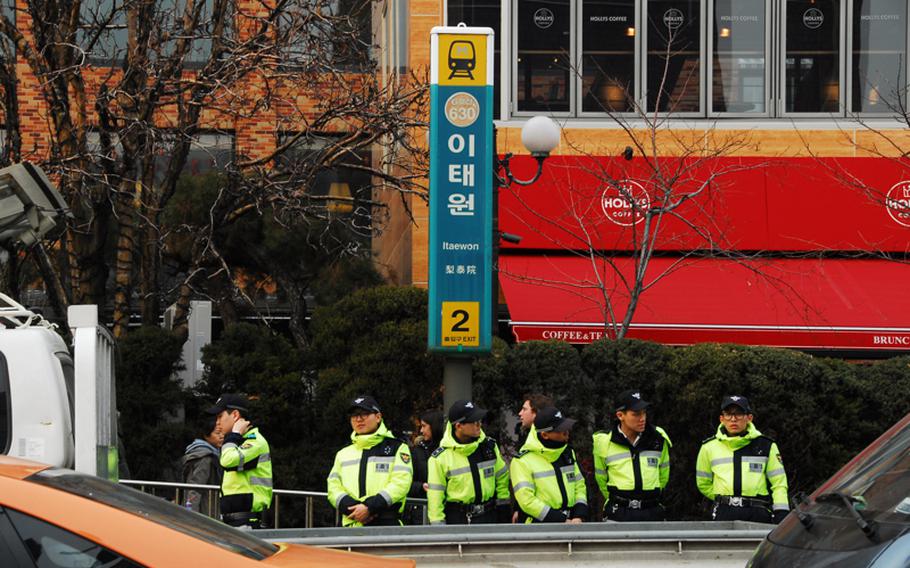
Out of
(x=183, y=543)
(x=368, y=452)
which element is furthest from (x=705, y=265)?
(x=183, y=543)

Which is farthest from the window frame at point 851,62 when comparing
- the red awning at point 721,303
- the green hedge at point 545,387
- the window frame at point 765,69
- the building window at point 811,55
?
the green hedge at point 545,387

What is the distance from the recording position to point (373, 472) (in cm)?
934

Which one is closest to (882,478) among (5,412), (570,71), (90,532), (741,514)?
(90,532)

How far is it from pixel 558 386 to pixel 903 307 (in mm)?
Answer: 6014

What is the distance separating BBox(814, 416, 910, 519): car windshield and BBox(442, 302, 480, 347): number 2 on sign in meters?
7.23

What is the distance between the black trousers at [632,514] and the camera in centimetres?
1002

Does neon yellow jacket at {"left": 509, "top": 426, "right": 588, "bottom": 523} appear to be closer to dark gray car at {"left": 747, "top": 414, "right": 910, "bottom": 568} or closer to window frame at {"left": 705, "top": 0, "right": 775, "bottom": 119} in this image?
dark gray car at {"left": 747, "top": 414, "right": 910, "bottom": 568}

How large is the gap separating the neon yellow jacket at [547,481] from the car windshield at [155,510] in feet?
16.2

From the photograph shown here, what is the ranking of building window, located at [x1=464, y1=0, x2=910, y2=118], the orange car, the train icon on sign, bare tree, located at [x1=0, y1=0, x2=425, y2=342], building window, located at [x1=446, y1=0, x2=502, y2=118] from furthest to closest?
1. building window, located at [x1=464, y1=0, x2=910, y2=118]
2. building window, located at [x1=446, y1=0, x2=502, y2=118]
3. bare tree, located at [x1=0, y1=0, x2=425, y2=342]
4. the train icon on sign
5. the orange car

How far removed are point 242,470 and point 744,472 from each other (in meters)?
3.87

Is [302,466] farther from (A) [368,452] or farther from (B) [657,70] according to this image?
(B) [657,70]

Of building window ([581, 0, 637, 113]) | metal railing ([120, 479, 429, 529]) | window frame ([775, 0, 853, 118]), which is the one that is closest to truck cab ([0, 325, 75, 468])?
metal railing ([120, 479, 429, 529])

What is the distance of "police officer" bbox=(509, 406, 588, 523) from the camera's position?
944 cm

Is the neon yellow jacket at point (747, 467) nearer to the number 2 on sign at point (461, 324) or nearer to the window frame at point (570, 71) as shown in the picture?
the number 2 on sign at point (461, 324)
